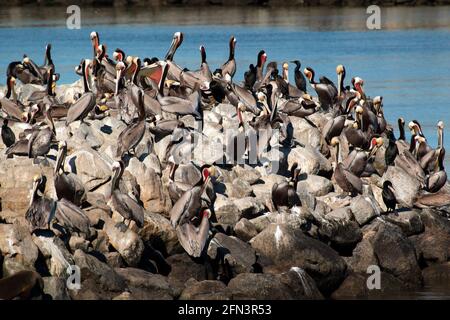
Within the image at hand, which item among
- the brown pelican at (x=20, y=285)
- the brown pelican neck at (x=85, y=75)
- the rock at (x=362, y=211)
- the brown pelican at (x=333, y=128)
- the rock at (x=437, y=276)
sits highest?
the brown pelican neck at (x=85, y=75)

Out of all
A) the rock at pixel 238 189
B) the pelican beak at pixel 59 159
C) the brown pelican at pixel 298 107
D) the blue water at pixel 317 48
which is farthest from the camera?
the blue water at pixel 317 48

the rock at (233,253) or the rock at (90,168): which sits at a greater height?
the rock at (90,168)

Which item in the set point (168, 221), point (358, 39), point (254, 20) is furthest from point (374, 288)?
point (254, 20)

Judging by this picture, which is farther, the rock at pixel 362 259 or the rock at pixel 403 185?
the rock at pixel 403 185

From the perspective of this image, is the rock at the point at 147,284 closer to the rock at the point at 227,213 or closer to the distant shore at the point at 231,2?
the rock at the point at 227,213

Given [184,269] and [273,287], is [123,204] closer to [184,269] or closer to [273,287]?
[184,269]

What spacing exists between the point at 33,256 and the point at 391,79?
23.6 m

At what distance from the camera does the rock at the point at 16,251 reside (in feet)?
43.1

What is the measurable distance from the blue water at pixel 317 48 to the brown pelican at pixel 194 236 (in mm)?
10472

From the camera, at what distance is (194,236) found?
1433cm

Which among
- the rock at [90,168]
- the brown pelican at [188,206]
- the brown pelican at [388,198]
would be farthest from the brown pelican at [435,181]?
the rock at [90,168]

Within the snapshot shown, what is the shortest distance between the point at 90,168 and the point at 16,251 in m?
2.41

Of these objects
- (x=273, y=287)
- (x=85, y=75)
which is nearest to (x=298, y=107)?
(x=85, y=75)

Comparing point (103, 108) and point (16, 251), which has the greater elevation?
point (103, 108)
